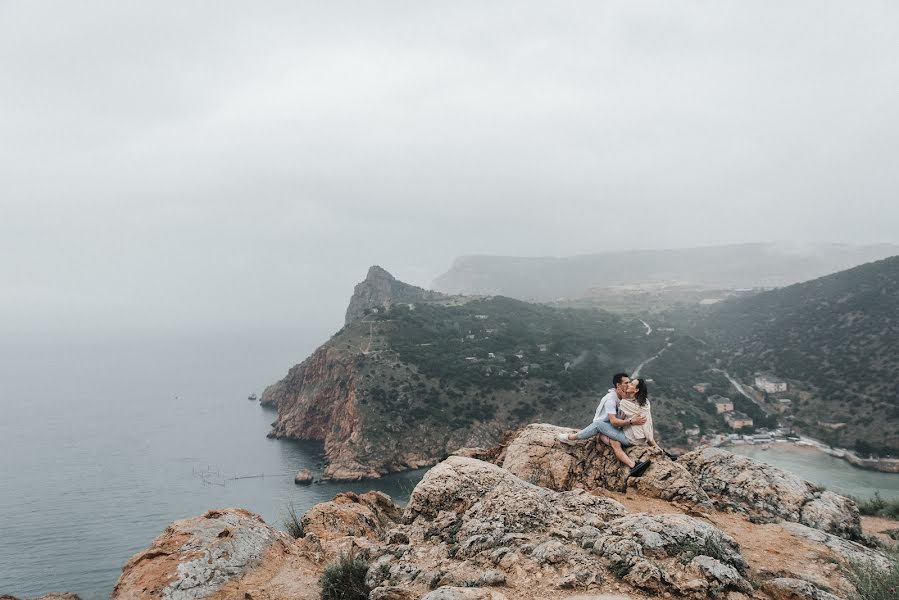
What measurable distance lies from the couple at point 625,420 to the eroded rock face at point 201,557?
5.93m

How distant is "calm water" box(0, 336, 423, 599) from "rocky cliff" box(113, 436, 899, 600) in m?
1.76

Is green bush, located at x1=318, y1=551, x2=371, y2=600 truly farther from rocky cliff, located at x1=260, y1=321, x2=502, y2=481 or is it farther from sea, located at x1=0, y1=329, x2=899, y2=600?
rocky cliff, located at x1=260, y1=321, x2=502, y2=481

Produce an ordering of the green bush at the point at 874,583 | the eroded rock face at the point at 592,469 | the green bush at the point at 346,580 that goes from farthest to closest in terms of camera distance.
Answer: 1. the eroded rock face at the point at 592,469
2. the green bush at the point at 346,580
3. the green bush at the point at 874,583

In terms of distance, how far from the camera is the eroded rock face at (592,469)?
8.26 metres

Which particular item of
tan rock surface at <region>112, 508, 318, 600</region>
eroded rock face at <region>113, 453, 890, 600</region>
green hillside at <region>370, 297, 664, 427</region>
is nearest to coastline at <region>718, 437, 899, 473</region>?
green hillside at <region>370, 297, 664, 427</region>

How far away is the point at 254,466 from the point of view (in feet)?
232

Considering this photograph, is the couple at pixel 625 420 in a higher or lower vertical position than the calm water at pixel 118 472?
higher

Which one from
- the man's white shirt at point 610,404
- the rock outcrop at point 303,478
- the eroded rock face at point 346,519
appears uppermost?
the man's white shirt at point 610,404

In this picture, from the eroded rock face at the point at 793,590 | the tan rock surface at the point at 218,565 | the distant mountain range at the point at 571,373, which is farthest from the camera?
the distant mountain range at the point at 571,373

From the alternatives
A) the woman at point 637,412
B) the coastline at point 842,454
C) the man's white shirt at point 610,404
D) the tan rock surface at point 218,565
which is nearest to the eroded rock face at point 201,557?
the tan rock surface at point 218,565

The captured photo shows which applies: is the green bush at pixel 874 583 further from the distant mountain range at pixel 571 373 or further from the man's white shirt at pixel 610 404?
the distant mountain range at pixel 571 373

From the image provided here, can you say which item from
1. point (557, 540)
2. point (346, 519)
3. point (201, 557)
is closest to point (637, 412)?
point (557, 540)

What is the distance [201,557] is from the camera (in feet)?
23.3

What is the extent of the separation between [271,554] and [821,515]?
30.4 feet
